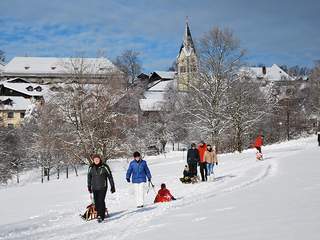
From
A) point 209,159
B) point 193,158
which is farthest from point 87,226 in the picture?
point 209,159

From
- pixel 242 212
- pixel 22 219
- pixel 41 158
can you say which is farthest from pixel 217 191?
pixel 41 158

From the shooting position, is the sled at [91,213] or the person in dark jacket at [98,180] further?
the sled at [91,213]

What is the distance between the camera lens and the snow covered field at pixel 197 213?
8773 mm

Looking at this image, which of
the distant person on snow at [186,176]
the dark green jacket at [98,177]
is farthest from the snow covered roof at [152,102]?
the dark green jacket at [98,177]

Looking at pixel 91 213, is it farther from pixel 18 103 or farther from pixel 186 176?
pixel 18 103

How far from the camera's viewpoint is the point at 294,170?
21.6 metres

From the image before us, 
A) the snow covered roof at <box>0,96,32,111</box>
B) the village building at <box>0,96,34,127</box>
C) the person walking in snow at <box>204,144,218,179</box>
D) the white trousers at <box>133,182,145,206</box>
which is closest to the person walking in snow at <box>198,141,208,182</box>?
the person walking in snow at <box>204,144,218,179</box>

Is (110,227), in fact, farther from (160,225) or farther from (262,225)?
(262,225)

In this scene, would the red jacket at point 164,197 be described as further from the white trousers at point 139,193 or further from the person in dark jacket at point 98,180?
the person in dark jacket at point 98,180

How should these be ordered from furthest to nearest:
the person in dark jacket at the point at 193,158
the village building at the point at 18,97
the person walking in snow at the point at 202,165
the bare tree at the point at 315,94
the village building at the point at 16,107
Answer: the village building at the point at 16,107, the village building at the point at 18,97, the bare tree at the point at 315,94, the person walking in snow at the point at 202,165, the person in dark jacket at the point at 193,158

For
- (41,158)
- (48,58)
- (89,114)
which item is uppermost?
(48,58)

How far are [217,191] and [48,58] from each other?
127 m

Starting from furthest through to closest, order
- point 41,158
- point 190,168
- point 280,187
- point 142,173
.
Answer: point 41,158
point 190,168
point 280,187
point 142,173

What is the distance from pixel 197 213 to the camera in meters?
11.6
